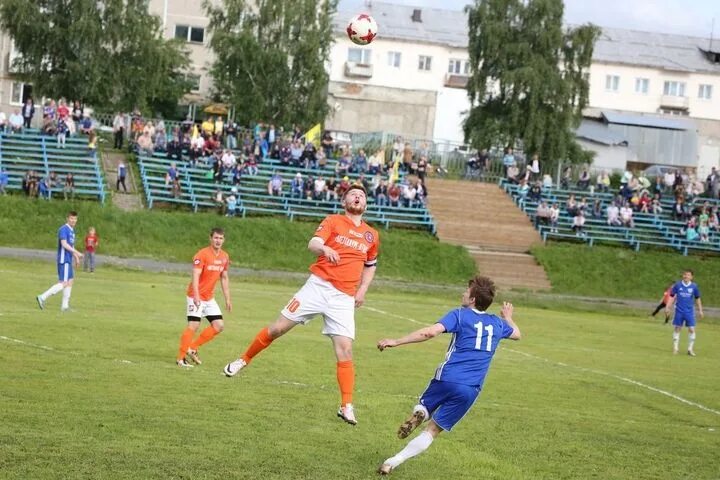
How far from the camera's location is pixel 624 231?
57469 millimetres

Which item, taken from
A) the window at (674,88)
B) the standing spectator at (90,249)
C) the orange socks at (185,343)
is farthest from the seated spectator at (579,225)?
the window at (674,88)

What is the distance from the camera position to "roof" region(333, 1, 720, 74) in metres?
95.1

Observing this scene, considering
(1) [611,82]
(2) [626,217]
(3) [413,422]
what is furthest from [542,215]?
(3) [413,422]

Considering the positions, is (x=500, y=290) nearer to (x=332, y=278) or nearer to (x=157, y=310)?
(x=157, y=310)

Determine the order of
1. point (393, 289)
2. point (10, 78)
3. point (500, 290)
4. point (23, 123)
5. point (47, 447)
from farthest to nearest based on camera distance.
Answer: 1. point (10, 78)
2. point (23, 123)
3. point (500, 290)
4. point (393, 289)
5. point (47, 447)

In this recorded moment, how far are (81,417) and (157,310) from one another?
15.6 meters

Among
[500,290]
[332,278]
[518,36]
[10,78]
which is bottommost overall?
[500,290]

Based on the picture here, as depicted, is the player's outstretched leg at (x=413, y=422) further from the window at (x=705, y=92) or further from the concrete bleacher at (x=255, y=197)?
the window at (x=705, y=92)

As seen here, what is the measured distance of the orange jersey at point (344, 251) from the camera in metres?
13.0

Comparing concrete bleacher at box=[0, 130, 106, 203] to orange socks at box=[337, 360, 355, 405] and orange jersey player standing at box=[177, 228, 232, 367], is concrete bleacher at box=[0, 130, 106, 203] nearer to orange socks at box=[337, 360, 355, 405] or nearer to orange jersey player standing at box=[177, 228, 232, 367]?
orange jersey player standing at box=[177, 228, 232, 367]

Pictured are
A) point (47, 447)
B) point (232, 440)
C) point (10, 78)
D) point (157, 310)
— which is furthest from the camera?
point (10, 78)

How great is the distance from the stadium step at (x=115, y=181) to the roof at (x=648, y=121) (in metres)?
46.0

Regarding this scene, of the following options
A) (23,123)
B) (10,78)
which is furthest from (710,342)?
(10,78)

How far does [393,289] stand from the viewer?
4381cm
